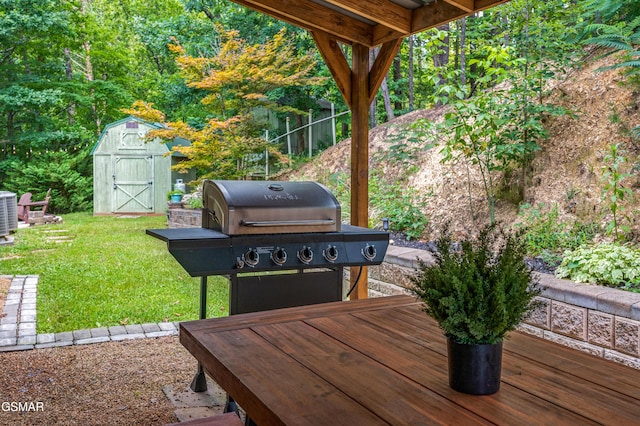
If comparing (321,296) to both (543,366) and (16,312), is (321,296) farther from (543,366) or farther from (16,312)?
(16,312)

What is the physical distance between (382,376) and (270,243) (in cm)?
147

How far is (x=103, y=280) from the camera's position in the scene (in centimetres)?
556

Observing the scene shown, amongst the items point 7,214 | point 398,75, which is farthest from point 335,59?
point 398,75

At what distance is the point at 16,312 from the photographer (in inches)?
163

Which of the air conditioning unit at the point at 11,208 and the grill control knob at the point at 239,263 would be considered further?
the air conditioning unit at the point at 11,208

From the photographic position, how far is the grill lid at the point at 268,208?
2.44 meters

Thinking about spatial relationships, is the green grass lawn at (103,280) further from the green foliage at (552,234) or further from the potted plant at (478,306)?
the potted plant at (478,306)

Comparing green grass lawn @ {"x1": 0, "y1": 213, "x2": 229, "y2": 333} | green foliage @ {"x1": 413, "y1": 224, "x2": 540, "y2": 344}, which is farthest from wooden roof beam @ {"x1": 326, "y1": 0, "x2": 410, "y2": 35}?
green grass lawn @ {"x1": 0, "y1": 213, "x2": 229, "y2": 333}

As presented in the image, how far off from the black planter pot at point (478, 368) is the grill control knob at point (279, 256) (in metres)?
1.57

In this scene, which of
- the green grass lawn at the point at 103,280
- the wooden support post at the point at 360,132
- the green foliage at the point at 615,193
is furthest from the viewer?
the green grass lawn at the point at 103,280

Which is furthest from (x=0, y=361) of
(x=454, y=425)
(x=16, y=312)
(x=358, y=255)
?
(x=454, y=425)

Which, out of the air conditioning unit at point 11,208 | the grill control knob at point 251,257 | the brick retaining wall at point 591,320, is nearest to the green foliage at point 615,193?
the brick retaining wall at point 591,320

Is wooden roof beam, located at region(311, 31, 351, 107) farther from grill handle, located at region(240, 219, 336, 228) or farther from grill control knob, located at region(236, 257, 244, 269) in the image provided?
grill control knob, located at region(236, 257, 244, 269)

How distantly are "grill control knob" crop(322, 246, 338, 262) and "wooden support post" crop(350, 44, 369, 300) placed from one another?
42.8 inches
